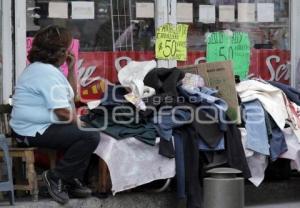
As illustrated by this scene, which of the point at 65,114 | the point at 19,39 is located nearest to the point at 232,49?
the point at 19,39

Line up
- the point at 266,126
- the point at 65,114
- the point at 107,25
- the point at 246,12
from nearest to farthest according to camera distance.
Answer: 1. the point at 65,114
2. the point at 266,126
3. the point at 107,25
4. the point at 246,12

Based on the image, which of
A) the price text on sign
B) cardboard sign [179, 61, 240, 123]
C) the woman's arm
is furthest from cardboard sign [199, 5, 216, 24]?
the woman's arm

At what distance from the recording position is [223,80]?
6.75 m

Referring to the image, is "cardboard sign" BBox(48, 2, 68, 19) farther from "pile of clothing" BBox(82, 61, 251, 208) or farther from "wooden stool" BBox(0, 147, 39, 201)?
"wooden stool" BBox(0, 147, 39, 201)

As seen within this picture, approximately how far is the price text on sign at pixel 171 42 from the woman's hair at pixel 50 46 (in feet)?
5.17

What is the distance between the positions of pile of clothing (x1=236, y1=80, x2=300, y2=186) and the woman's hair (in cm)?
183

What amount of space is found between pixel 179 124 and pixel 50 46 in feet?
4.28

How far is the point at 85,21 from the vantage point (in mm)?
7250

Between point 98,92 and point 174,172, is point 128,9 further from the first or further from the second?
point 174,172

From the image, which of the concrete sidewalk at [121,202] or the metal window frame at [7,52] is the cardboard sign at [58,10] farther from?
the concrete sidewalk at [121,202]

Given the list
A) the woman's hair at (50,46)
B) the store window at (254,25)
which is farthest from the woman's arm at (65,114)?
the store window at (254,25)

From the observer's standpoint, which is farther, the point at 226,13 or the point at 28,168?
the point at 226,13

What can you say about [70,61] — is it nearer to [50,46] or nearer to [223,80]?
[50,46]

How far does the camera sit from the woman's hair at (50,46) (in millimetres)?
6051
